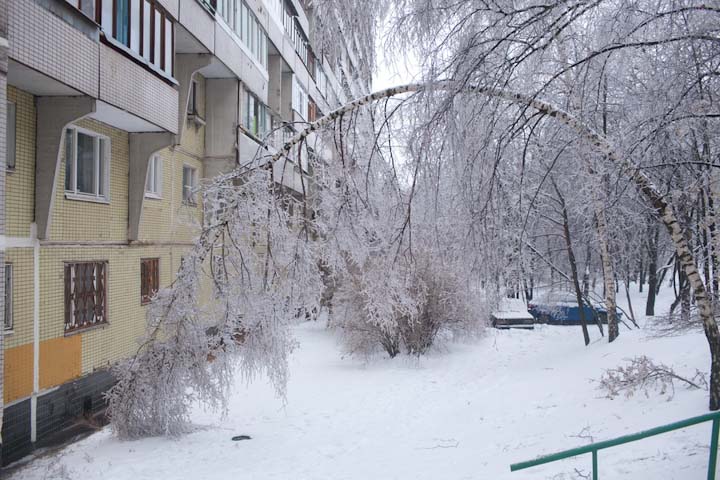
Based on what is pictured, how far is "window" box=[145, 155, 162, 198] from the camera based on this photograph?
13.4m

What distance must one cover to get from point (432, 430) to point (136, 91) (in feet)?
25.6

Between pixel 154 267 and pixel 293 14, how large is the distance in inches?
524

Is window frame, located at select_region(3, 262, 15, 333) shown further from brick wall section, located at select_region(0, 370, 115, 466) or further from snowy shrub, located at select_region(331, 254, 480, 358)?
snowy shrub, located at select_region(331, 254, 480, 358)

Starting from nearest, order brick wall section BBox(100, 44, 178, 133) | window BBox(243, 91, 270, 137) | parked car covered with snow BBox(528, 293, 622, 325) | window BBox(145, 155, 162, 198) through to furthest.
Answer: brick wall section BBox(100, 44, 178, 133) < window BBox(145, 155, 162, 198) < window BBox(243, 91, 270, 137) < parked car covered with snow BBox(528, 293, 622, 325)

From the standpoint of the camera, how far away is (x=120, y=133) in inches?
464

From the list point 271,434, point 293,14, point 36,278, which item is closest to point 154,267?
point 36,278

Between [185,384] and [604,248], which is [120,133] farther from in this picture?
[604,248]

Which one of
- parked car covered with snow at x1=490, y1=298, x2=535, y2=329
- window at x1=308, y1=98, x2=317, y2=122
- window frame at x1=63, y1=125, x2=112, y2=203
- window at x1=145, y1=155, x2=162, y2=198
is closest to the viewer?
window frame at x1=63, y1=125, x2=112, y2=203

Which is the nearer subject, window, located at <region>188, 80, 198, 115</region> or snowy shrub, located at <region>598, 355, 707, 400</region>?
snowy shrub, located at <region>598, 355, 707, 400</region>

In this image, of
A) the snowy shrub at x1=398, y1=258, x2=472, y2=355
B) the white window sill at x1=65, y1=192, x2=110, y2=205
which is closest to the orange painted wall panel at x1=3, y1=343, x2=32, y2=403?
the white window sill at x1=65, y1=192, x2=110, y2=205

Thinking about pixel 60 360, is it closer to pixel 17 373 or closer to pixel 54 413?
pixel 54 413

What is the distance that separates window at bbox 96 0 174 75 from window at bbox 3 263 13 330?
12.6 ft

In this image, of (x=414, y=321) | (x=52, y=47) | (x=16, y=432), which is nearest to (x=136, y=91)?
(x=52, y=47)

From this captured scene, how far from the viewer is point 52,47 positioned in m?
7.86
